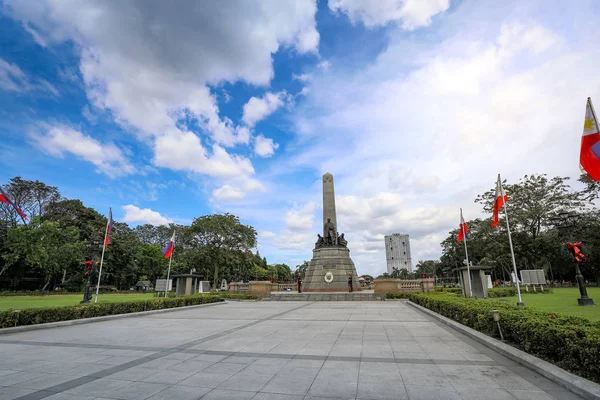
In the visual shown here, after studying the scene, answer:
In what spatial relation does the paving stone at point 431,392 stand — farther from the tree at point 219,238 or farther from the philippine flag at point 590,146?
the tree at point 219,238

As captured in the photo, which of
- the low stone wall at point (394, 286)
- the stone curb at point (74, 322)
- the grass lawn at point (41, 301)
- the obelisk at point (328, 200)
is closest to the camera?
the stone curb at point (74, 322)

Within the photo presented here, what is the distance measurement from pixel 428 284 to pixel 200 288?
20.0 m

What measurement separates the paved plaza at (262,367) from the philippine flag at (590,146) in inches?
174

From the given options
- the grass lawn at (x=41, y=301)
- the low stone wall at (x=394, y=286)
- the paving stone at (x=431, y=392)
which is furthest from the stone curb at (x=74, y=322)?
the low stone wall at (x=394, y=286)

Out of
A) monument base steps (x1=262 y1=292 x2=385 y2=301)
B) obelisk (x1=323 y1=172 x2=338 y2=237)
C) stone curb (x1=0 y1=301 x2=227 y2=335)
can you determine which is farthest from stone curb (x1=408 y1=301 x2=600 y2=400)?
obelisk (x1=323 y1=172 x2=338 y2=237)

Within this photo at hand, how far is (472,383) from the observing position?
455cm

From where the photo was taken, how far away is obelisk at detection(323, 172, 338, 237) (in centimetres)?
3045

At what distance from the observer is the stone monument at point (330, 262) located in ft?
89.4

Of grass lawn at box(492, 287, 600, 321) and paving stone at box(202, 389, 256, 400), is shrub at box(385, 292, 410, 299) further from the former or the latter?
paving stone at box(202, 389, 256, 400)

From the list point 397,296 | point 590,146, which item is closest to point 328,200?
point 397,296

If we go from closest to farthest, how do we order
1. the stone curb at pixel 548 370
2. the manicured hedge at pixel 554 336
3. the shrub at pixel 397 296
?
the stone curb at pixel 548 370
the manicured hedge at pixel 554 336
the shrub at pixel 397 296

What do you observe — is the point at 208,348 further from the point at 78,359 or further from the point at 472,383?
the point at 472,383

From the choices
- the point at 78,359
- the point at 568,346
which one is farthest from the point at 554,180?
the point at 78,359

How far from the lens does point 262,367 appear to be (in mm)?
5477
